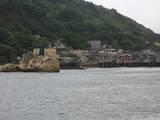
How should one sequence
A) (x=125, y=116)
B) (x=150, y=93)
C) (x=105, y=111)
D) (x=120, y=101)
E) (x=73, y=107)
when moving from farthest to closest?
(x=150, y=93)
(x=120, y=101)
(x=73, y=107)
(x=105, y=111)
(x=125, y=116)

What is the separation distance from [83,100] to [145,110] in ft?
54.5

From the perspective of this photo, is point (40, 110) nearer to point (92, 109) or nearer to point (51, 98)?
point (92, 109)

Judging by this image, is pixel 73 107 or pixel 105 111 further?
pixel 73 107

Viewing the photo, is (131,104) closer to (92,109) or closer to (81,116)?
(92,109)

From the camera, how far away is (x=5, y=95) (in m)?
98.1

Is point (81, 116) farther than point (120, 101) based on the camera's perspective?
No

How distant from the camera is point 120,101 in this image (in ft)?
281

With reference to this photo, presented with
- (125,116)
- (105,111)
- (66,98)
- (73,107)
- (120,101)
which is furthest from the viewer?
(66,98)

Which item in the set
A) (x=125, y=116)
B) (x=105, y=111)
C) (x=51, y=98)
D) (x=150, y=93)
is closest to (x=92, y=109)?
(x=105, y=111)

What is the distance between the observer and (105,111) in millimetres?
72688

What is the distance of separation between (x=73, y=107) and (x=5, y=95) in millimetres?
22779

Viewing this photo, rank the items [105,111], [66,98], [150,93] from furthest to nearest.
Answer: [150,93], [66,98], [105,111]

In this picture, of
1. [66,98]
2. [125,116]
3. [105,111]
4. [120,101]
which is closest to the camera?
[125,116]

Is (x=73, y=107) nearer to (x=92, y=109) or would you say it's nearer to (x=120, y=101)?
(x=92, y=109)
